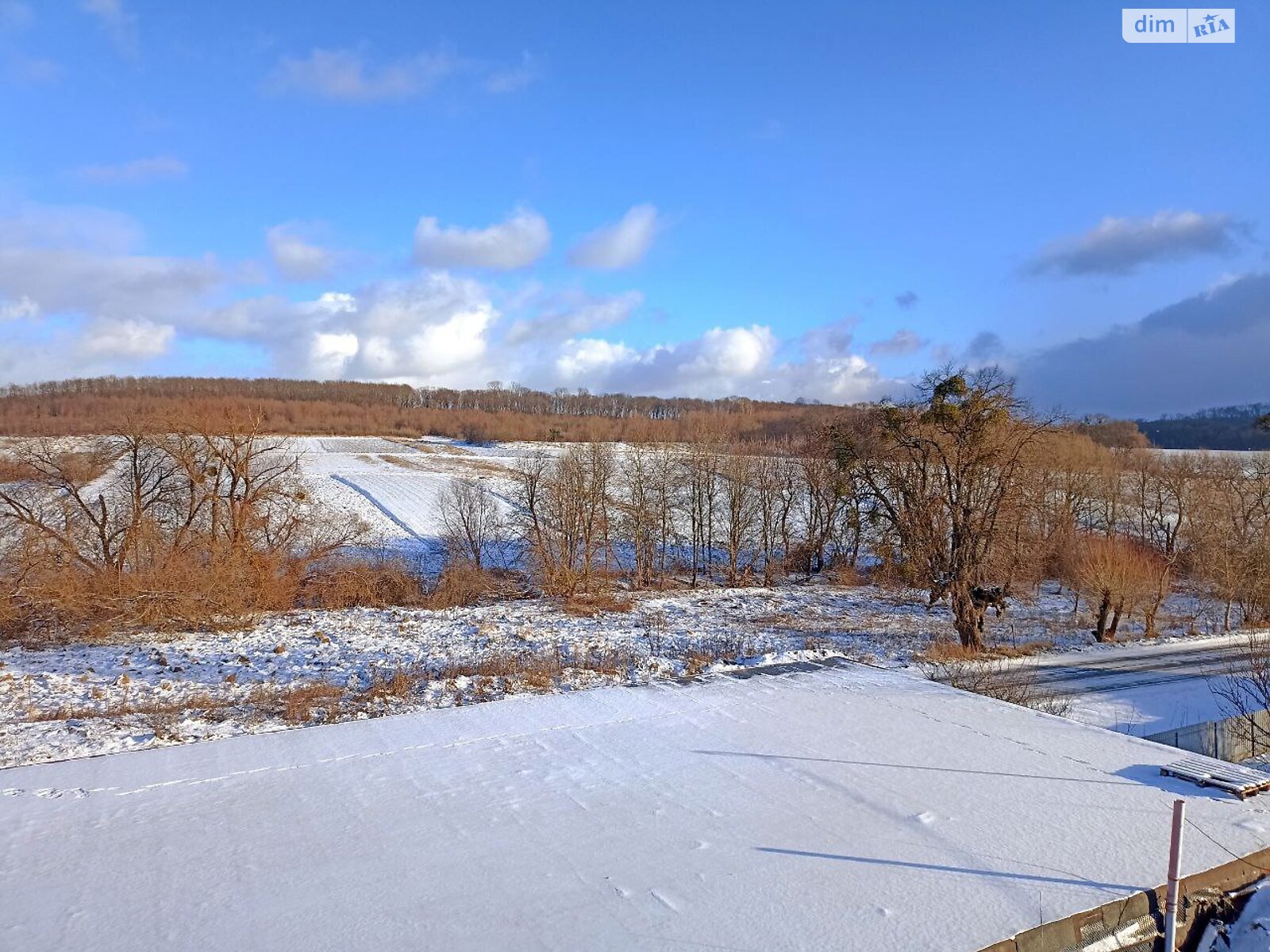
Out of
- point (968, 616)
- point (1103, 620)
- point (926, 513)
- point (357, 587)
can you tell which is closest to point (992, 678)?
point (968, 616)

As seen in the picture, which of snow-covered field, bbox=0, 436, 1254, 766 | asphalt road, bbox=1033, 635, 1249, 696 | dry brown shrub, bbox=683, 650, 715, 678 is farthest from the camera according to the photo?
asphalt road, bbox=1033, 635, 1249, 696

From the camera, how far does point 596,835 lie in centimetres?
750

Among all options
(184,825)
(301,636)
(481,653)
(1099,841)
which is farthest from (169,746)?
(1099,841)

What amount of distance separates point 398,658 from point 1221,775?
13.7 m

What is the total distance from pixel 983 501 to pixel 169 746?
16.4 m

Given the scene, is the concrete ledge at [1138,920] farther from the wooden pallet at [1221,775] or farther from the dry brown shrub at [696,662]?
the dry brown shrub at [696,662]

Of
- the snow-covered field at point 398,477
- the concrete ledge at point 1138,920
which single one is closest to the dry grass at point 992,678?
the concrete ledge at point 1138,920

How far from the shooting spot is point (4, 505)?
73.8 feet

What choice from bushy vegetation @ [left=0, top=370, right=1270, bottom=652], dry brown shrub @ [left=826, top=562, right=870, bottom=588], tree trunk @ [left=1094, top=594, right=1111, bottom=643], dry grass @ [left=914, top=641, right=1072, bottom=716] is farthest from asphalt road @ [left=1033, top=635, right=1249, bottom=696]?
dry brown shrub @ [left=826, top=562, right=870, bottom=588]

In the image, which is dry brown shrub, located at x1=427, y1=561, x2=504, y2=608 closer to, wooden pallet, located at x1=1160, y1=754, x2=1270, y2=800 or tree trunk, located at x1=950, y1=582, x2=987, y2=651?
tree trunk, located at x1=950, y1=582, x2=987, y2=651

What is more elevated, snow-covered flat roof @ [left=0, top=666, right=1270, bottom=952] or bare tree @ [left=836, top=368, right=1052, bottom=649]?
bare tree @ [left=836, top=368, right=1052, bottom=649]

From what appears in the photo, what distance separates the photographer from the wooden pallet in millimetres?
8562

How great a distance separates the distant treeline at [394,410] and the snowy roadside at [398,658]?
883 centimetres

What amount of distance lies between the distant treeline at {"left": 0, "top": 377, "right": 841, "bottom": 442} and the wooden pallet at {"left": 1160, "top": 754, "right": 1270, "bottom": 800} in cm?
2387
